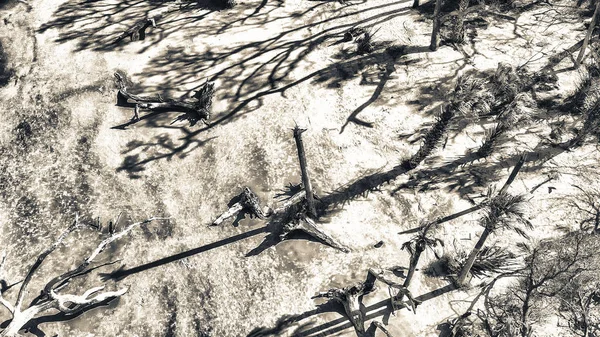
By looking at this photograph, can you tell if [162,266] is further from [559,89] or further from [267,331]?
[559,89]

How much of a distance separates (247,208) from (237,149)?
77.8 inches

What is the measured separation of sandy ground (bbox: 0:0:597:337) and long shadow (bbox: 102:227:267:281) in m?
0.08

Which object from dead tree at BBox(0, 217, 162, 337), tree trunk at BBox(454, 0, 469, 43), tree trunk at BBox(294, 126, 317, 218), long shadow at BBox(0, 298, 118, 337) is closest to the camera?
dead tree at BBox(0, 217, 162, 337)

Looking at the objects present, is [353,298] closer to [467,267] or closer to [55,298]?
[467,267]

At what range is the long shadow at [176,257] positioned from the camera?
10086 mm

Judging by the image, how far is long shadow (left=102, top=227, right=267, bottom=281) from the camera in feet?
33.1

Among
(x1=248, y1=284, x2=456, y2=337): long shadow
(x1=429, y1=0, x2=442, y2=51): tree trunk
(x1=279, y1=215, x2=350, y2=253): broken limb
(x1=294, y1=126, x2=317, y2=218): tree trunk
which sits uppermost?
(x1=429, y1=0, x2=442, y2=51): tree trunk

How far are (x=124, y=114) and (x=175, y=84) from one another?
1826mm

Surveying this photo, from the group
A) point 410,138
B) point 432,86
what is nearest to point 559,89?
point 432,86

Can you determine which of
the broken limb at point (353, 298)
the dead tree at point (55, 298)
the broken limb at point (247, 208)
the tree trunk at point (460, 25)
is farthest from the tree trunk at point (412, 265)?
the tree trunk at point (460, 25)

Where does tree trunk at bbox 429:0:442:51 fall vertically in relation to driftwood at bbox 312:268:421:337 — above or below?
above

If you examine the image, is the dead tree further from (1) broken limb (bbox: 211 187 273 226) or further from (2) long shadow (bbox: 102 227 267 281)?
(1) broken limb (bbox: 211 187 273 226)

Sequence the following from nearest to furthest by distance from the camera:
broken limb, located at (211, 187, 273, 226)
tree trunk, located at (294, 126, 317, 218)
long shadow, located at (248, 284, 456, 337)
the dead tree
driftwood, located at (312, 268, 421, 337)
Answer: the dead tree, driftwood, located at (312, 268, 421, 337), long shadow, located at (248, 284, 456, 337), tree trunk, located at (294, 126, 317, 218), broken limb, located at (211, 187, 273, 226)

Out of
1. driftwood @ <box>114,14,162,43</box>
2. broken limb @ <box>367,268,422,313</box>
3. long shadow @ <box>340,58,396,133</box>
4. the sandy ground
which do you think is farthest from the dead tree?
driftwood @ <box>114,14,162,43</box>
